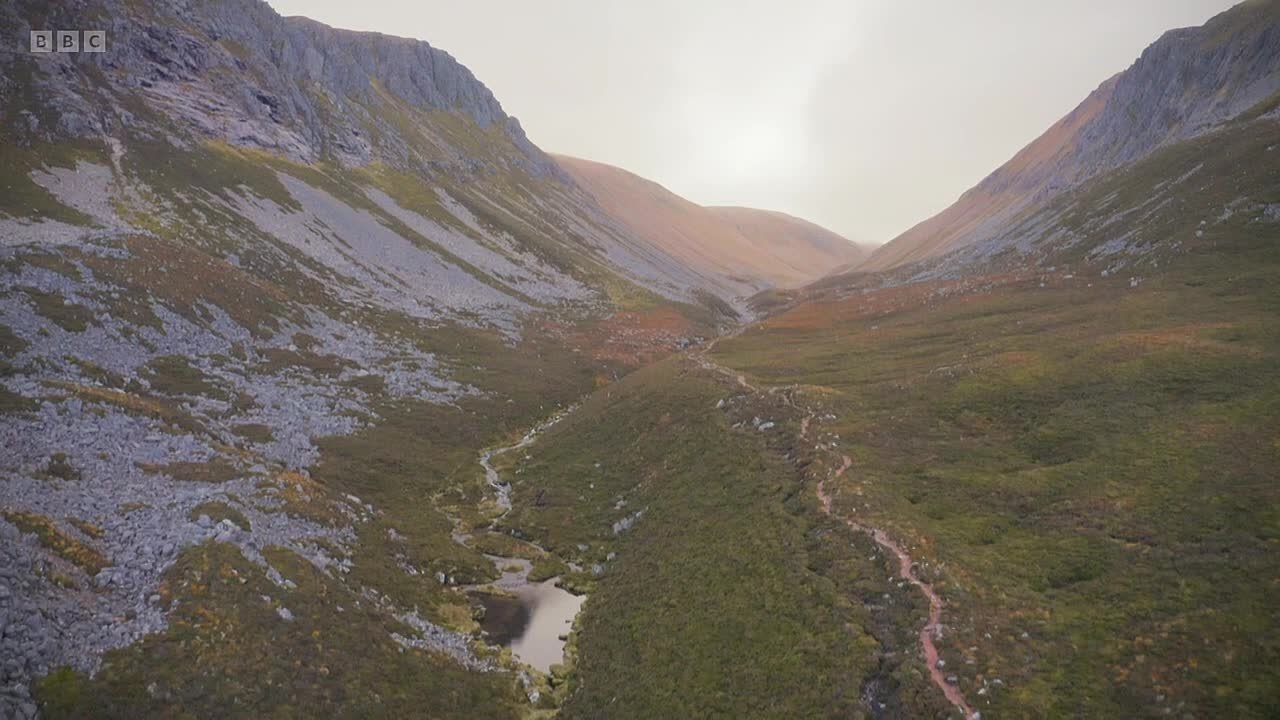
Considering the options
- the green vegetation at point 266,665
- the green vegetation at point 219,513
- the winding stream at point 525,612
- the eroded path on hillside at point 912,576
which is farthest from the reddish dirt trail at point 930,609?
the green vegetation at point 219,513

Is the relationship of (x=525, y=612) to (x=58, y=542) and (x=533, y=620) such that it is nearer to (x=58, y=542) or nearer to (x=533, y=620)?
(x=533, y=620)

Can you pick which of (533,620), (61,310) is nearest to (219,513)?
(533,620)

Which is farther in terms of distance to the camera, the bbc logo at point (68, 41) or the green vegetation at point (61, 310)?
the bbc logo at point (68, 41)

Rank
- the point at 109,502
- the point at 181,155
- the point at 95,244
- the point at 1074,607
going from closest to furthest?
the point at 1074,607
the point at 109,502
the point at 95,244
the point at 181,155

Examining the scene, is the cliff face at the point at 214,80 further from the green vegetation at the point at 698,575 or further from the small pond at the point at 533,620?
the small pond at the point at 533,620

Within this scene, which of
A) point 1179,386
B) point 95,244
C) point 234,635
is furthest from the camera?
point 95,244

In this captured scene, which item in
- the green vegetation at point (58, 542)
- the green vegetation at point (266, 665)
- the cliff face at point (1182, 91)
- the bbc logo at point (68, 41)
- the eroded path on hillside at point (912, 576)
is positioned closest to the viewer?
the green vegetation at point (266, 665)

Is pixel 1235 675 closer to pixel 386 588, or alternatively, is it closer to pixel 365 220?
pixel 386 588

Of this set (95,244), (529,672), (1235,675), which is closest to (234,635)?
(529,672)
